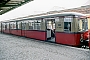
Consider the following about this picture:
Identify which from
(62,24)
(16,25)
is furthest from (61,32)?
(16,25)

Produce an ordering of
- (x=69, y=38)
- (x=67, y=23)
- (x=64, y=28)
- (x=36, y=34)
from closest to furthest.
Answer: (x=69, y=38)
(x=67, y=23)
(x=64, y=28)
(x=36, y=34)

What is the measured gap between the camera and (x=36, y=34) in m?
18.1

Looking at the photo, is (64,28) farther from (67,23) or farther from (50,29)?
(50,29)

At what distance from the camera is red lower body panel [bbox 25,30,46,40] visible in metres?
16.6

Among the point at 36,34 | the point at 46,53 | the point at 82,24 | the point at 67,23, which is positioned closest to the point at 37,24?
the point at 36,34

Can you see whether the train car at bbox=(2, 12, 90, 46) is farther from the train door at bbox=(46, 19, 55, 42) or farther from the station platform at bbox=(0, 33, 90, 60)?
the station platform at bbox=(0, 33, 90, 60)

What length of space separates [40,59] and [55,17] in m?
6.81

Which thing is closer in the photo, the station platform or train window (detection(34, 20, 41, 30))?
the station platform

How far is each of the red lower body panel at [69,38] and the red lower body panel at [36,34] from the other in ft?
8.90

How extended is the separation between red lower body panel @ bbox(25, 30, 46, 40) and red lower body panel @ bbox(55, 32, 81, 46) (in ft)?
8.90

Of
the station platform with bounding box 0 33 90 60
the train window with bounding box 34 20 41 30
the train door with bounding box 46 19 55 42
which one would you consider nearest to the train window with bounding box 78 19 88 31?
the station platform with bounding box 0 33 90 60

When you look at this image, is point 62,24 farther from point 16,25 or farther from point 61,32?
point 16,25

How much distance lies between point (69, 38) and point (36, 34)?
605 centimetres

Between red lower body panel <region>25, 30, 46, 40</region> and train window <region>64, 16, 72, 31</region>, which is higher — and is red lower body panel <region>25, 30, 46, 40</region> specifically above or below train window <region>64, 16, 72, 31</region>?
below
